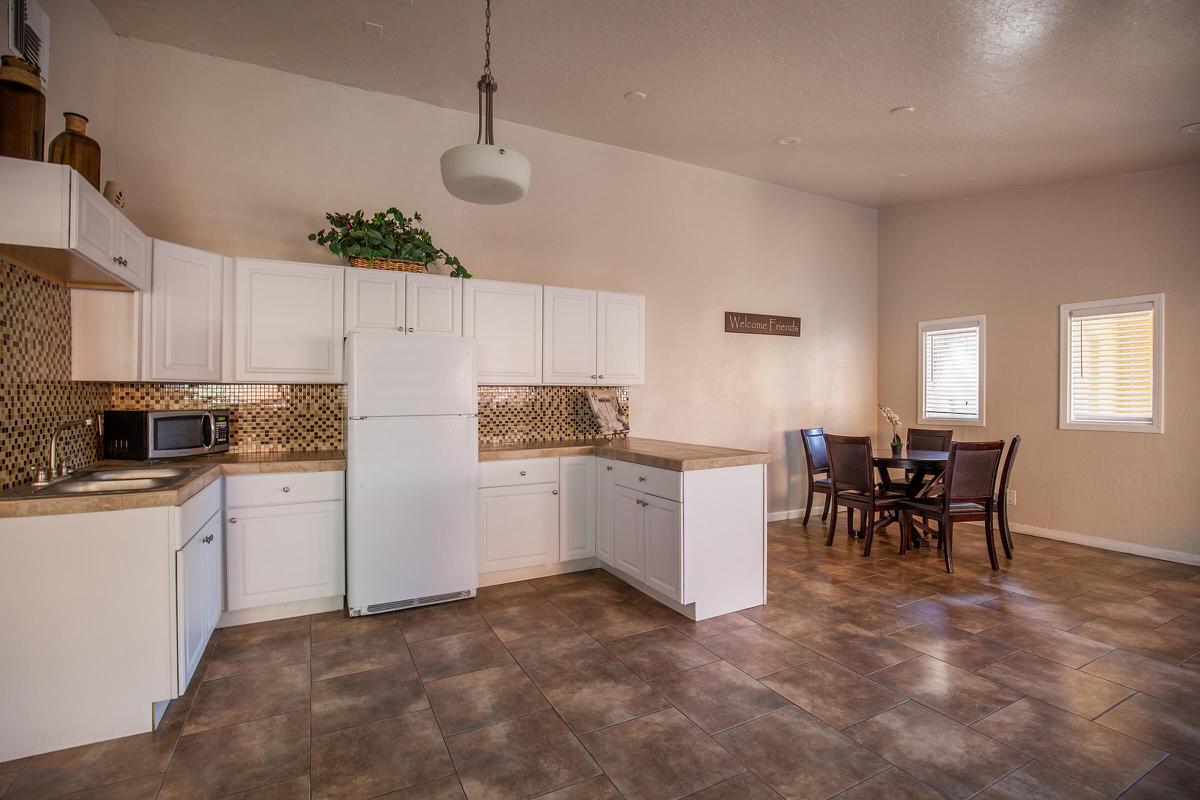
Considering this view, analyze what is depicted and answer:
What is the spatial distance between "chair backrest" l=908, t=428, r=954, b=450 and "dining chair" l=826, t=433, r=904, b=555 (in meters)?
1.04

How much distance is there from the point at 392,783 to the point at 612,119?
426cm

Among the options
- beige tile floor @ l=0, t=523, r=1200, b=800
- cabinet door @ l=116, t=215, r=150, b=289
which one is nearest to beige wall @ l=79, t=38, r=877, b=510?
cabinet door @ l=116, t=215, r=150, b=289

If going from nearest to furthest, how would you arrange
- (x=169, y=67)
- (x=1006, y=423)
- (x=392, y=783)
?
(x=392, y=783) → (x=169, y=67) → (x=1006, y=423)

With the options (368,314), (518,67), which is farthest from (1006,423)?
(368,314)

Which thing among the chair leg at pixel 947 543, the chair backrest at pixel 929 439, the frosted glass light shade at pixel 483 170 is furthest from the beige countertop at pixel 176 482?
the chair backrest at pixel 929 439

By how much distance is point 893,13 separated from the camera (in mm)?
3123

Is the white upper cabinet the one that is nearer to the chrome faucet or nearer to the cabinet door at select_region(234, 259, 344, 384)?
the cabinet door at select_region(234, 259, 344, 384)

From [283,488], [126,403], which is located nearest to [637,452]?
[283,488]

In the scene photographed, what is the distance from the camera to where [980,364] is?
230 inches

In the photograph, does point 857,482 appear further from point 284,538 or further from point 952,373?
point 284,538

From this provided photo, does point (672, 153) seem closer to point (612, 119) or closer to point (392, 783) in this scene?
point (612, 119)

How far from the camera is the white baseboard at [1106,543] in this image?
15.4 feet

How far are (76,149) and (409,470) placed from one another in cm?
211

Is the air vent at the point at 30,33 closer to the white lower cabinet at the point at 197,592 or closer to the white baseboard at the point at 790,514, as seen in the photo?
the white lower cabinet at the point at 197,592
